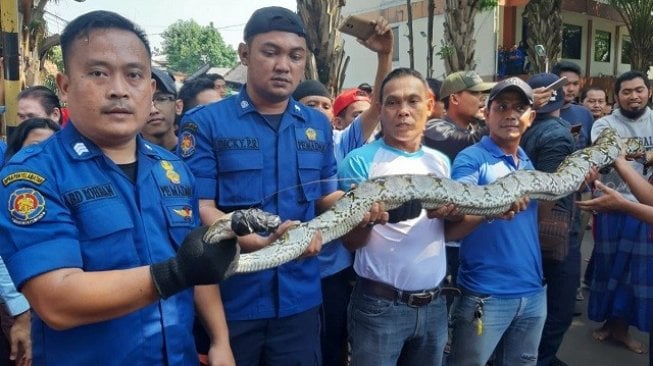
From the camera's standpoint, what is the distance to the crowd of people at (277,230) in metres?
1.75

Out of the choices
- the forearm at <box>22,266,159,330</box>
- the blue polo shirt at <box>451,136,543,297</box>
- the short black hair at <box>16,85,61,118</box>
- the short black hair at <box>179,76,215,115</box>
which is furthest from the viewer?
the short black hair at <box>179,76,215,115</box>

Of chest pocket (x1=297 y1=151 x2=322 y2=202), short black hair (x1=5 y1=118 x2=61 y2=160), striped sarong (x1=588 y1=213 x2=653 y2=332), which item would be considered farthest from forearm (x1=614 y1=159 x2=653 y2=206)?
short black hair (x1=5 y1=118 x2=61 y2=160)

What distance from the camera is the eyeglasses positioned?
14.8ft

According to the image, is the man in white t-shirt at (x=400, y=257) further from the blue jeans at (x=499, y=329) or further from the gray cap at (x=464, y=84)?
the gray cap at (x=464, y=84)

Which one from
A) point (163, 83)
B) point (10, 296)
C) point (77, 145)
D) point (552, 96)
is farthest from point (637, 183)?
point (10, 296)

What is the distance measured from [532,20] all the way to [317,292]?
48.5 feet

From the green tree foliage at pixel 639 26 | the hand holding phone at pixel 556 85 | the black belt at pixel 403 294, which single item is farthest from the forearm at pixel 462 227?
the green tree foliage at pixel 639 26

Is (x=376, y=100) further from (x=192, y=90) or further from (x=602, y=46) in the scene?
(x=602, y=46)

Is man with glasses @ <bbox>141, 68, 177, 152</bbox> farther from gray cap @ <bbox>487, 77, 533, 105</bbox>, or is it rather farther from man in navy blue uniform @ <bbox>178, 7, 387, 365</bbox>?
gray cap @ <bbox>487, 77, 533, 105</bbox>

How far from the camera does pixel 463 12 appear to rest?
11914mm

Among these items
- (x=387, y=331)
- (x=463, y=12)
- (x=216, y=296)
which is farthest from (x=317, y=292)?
(x=463, y=12)

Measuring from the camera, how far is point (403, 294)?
118 inches

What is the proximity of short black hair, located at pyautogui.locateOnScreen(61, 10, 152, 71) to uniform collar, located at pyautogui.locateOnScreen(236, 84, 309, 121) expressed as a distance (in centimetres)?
96

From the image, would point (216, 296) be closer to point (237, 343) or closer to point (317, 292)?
point (237, 343)
